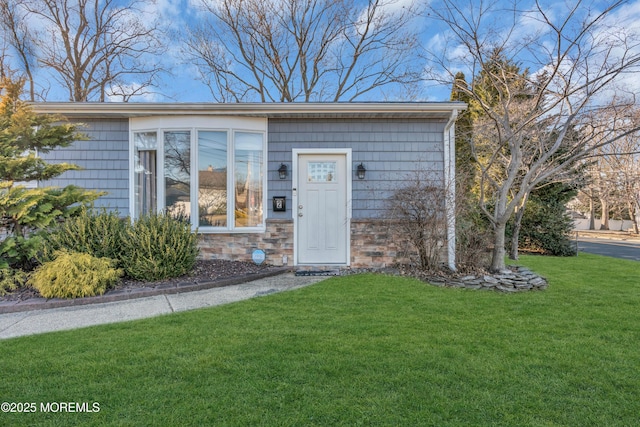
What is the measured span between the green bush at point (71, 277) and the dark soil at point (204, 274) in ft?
0.53

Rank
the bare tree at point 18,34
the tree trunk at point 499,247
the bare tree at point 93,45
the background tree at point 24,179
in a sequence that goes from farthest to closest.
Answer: the bare tree at point 93,45 < the bare tree at point 18,34 < the tree trunk at point 499,247 < the background tree at point 24,179

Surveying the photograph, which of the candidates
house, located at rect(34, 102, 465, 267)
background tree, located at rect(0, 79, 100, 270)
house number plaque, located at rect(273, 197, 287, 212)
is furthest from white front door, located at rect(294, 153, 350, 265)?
background tree, located at rect(0, 79, 100, 270)

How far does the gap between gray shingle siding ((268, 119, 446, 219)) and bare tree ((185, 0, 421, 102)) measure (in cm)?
738

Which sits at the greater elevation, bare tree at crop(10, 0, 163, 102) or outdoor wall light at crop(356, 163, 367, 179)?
bare tree at crop(10, 0, 163, 102)

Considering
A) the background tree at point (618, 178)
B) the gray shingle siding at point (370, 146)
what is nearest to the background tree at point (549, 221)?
the background tree at point (618, 178)

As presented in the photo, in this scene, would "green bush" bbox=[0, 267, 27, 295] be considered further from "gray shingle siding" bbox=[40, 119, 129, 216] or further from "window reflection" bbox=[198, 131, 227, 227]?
"window reflection" bbox=[198, 131, 227, 227]

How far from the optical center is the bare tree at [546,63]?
4.42 m

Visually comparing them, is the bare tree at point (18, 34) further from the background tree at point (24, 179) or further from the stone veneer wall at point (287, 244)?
the stone veneer wall at point (287, 244)

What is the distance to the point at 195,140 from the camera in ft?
17.9

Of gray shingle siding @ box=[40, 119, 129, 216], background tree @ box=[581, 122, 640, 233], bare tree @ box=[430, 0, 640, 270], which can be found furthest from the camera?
background tree @ box=[581, 122, 640, 233]

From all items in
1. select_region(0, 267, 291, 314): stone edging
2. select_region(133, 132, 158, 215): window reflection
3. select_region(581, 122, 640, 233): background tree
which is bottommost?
select_region(0, 267, 291, 314): stone edging

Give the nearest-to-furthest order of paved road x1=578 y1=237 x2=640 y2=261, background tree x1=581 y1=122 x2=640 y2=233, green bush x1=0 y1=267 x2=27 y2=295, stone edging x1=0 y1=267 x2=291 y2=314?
stone edging x1=0 y1=267 x2=291 y2=314
green bush x1=0 y1=267 x2=27 y2=295
paved road x1=578 y1=237 x2=640 y2=261
background tree x1=581 y1=122 x2=640 y2=233

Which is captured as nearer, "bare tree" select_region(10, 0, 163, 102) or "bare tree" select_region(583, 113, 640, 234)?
"bare tree" select_region(10, 0, 163, 102)

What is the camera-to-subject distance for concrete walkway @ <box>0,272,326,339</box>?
3.08m
